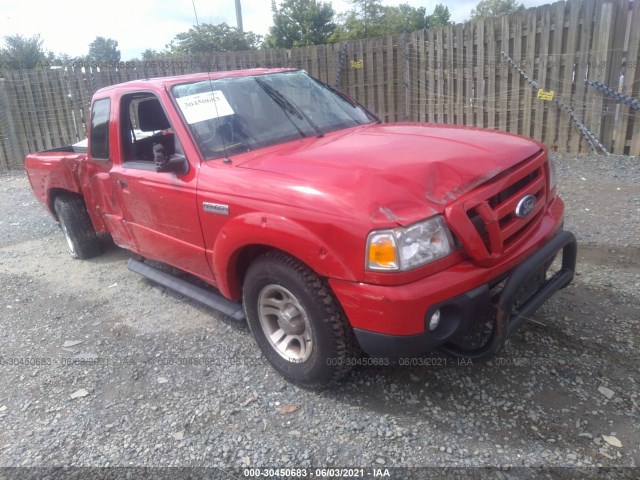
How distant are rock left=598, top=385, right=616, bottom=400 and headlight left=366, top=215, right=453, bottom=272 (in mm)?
1342

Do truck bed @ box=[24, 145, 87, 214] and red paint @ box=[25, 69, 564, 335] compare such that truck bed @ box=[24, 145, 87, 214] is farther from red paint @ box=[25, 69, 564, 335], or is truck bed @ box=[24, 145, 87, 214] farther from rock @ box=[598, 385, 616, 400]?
rock @ box=[598, 385, 616, 400]

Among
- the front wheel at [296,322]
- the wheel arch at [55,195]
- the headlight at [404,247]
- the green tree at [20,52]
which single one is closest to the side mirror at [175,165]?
the front wheel at [296,322]

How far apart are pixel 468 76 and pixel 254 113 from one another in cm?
684

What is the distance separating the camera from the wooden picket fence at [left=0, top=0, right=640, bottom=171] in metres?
7.45

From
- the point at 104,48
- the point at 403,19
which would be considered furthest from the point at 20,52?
the point at 104,48

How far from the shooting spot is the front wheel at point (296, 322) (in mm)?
2592

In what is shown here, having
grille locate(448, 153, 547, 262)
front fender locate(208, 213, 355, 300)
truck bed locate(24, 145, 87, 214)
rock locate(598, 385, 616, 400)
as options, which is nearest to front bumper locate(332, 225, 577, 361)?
grille locate(448, 153, 547, 262)

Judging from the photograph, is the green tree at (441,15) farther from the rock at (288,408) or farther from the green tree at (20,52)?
the rock at (288,408)

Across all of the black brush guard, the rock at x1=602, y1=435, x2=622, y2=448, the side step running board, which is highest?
the black brush guard

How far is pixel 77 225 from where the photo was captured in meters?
5.47

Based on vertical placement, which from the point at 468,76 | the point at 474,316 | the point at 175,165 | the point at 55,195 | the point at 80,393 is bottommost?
the point at 80,393

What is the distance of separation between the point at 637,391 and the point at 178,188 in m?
3.07

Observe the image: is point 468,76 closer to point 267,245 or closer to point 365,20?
point 267,245

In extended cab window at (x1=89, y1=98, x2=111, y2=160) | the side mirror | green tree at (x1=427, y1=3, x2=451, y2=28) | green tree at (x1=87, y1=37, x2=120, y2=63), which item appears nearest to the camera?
the side mirror
